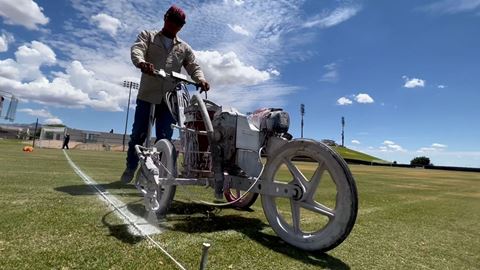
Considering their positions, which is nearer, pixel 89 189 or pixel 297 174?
pixel 297 174

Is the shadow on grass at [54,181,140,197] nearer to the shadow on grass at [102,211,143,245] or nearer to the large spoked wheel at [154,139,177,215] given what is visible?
the large spoked wheel at [154,139,177,215]

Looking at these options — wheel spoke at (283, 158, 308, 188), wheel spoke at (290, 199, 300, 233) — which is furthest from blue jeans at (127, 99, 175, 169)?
wheel spoke at (290, 199, 300, 233)

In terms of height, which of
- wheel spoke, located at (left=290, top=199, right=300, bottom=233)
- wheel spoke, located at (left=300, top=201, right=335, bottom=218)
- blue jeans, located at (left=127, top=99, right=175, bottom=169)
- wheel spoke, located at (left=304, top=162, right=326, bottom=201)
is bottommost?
wheel spoke, located at (left=290, top=199, right=300, bottom=233)

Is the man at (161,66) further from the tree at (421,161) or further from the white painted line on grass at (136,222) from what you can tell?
the tree at (421,161)

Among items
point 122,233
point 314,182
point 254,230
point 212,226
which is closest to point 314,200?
point 314,182

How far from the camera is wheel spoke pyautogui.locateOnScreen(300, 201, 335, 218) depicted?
9.48ft

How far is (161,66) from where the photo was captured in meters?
5.70

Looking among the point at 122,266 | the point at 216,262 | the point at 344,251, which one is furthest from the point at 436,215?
the point at 122,266

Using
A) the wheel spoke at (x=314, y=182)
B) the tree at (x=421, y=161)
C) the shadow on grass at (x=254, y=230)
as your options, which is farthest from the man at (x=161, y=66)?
the tree at (x=421, y=161)

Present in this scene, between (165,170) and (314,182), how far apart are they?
6.04 ft

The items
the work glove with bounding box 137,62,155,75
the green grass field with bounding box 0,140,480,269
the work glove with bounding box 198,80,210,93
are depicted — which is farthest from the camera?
the work glove with bounding box 198,80,210,93

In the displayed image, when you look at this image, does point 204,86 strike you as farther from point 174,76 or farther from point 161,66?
point 161,66

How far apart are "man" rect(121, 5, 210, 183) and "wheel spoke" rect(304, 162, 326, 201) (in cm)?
255

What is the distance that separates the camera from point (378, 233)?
4117mm
